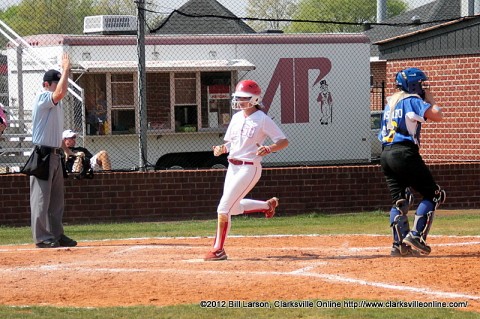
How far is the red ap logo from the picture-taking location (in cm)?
2089

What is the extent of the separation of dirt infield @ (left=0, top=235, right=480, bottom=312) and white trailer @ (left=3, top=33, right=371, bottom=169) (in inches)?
301

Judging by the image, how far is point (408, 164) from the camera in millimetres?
9906

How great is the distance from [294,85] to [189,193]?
20.5ft

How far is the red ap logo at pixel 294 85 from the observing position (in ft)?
68.5

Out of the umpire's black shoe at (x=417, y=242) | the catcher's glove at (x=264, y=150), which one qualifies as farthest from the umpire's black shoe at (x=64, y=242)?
the umpire's black shoe at (x=417, y=242)

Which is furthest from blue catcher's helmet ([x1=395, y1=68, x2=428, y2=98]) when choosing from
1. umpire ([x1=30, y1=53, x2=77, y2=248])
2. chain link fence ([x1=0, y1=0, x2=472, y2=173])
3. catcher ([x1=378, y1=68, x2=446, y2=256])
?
chain link fence ([x1=0, y1=0, x2=472, y2=173])

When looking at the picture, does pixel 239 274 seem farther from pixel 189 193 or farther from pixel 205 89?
pixel 205 89

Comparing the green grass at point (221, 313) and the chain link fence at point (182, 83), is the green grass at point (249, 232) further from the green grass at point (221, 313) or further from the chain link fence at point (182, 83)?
the chain link fence at point (182, 83)

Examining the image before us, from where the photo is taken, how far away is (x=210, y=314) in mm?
7238

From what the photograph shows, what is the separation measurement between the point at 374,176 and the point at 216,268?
7.20m

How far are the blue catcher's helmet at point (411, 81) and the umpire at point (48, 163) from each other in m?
3.68

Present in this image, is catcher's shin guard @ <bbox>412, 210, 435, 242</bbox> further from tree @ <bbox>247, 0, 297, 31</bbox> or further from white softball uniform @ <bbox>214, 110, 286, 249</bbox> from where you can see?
tree @ <bbox>247, 0, 297, 31</bbox>

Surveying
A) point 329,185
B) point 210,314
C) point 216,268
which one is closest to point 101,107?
point 329,185

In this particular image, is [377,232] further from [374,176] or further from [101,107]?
[101,107]
